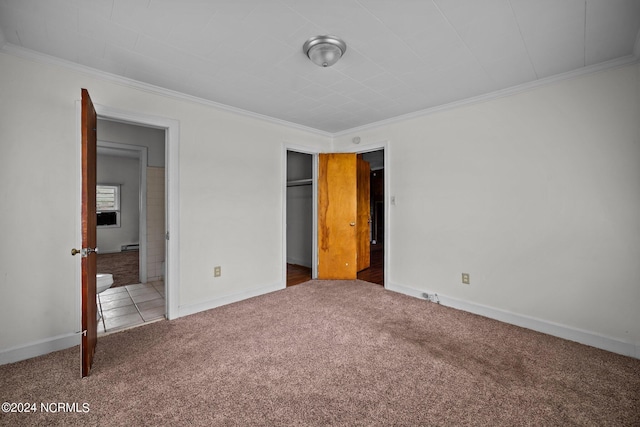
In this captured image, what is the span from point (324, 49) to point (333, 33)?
0.46 ft

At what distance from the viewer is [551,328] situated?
2590mm

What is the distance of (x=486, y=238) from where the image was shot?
301cm

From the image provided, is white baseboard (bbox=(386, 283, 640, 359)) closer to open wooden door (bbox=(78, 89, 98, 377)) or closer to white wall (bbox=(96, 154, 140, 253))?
open wooden door (bbox=(78, 89, 98, 377))

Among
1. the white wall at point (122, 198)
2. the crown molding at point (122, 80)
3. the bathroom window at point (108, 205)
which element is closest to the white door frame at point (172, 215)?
the crown molding at point (122, 80)

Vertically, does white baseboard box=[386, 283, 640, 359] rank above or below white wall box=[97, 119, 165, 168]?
below

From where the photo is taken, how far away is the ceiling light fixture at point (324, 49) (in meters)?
1.97

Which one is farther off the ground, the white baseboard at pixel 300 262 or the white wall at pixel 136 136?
the white wall at pixel 136 136

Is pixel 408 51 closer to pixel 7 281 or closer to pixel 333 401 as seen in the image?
pixel 333 401

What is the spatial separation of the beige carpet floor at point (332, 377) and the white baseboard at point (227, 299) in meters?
0.20

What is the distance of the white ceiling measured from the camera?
168 centimetres

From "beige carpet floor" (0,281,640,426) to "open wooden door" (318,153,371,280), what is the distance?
156 cm

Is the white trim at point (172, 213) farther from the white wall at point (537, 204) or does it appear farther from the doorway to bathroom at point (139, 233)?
the white wall at point (537, 204)

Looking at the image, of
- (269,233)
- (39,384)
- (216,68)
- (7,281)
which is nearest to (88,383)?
(39,384)

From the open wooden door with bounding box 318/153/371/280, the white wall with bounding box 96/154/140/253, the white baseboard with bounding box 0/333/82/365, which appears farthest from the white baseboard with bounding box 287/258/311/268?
the white wall with bounding box 96/154/140/253
